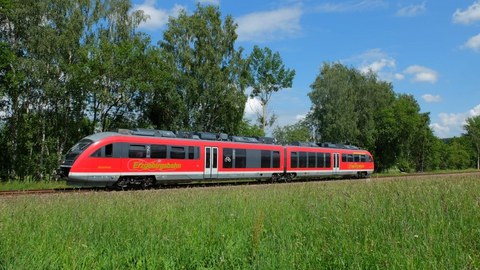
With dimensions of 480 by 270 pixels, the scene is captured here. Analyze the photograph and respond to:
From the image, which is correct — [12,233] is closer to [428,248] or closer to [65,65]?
[428,248]

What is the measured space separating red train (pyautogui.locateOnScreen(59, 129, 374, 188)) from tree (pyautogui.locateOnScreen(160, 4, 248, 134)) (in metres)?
11.6

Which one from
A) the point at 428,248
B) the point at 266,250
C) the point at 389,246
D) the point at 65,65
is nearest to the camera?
the point at 428,248

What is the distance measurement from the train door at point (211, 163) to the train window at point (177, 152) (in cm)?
164

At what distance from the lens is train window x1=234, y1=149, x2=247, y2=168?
80.4 feet

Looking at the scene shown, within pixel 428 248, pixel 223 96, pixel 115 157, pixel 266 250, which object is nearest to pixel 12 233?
pixel 266 250

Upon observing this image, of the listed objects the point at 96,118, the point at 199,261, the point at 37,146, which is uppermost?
the point at 96,118

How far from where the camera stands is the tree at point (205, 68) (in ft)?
125

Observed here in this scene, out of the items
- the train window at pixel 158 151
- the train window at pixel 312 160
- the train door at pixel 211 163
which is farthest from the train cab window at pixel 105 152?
the train window at pixel 312 160

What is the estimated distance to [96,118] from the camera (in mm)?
34062

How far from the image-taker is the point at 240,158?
2475 centimetres

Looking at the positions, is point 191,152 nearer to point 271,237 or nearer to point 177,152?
point 177,152

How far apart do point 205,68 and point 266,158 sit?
1469cm

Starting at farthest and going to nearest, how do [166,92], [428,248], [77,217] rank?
[166,92] < [77,217] < [428,248]

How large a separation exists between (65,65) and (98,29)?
584 centimetres
